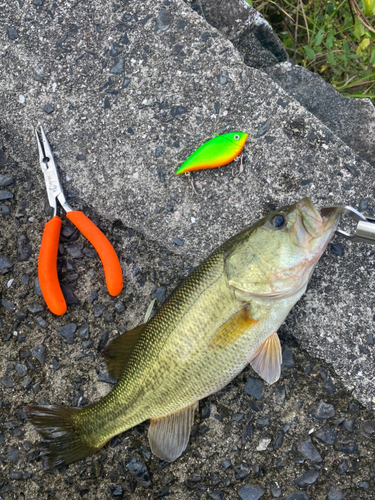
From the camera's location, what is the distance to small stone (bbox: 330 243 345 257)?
285 cm

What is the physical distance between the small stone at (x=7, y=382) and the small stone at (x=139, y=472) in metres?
0.92

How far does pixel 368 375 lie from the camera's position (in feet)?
9.07

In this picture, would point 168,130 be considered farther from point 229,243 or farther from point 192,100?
point 229,243

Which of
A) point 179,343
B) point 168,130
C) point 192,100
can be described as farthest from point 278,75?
point 179,343

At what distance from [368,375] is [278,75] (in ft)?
6.91

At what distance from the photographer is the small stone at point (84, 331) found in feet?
9.86

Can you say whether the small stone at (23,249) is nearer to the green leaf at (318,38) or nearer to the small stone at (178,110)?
the small stone at (178,110)

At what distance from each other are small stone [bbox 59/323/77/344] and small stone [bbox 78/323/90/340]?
1.5 inches

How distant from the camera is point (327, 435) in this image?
277cm

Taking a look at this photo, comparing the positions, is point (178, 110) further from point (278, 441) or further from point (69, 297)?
point (278, 441)

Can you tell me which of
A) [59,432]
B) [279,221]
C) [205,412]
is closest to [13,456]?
[59,432]

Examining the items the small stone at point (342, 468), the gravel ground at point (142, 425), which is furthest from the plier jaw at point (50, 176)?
the small stone at point (342, 468)

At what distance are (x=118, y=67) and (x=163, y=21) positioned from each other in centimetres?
43

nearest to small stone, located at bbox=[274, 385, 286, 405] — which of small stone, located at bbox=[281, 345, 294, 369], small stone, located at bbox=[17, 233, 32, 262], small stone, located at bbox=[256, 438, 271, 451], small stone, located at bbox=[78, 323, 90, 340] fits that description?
small stone, located at bbox=[281, 345, 294, 369]
